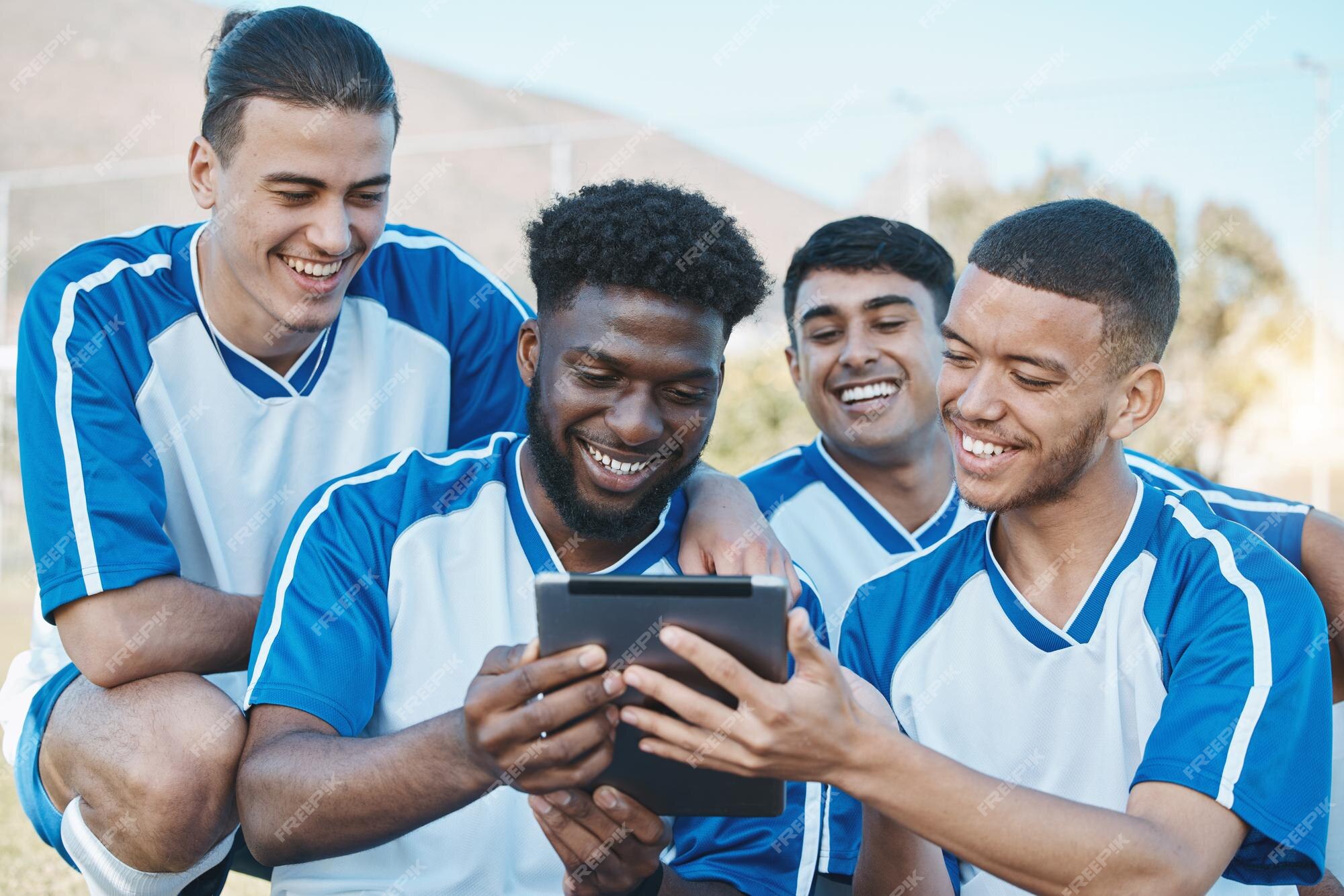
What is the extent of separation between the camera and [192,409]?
11.2 ft

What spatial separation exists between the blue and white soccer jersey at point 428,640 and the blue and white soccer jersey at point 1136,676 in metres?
0.29

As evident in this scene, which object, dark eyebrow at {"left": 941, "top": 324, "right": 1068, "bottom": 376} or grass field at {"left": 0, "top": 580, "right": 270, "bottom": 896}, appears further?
grass field at {"left": 0, "top": 580, "right": 270, "bottom": 896}

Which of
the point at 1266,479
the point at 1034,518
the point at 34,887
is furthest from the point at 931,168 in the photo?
the point at 34,887

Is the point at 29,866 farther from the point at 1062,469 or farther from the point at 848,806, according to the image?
the point at 1062,469

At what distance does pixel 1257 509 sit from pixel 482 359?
2.37 m

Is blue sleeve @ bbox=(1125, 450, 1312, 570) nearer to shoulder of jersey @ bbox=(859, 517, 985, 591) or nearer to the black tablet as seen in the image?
shoulder of jersey @ bbox=(859, 517, 985, 591)

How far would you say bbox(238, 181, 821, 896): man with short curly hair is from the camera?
2385mm

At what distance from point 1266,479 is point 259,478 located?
366 inches

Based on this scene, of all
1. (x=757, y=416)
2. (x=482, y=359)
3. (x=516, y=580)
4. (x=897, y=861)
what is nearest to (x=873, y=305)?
(x=482, y=359)

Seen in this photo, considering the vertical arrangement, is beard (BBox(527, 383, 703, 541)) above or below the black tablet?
above

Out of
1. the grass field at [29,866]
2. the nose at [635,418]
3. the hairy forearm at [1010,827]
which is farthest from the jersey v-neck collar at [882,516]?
the grass field at [29,866]

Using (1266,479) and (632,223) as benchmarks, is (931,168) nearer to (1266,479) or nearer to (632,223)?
(1266,479)

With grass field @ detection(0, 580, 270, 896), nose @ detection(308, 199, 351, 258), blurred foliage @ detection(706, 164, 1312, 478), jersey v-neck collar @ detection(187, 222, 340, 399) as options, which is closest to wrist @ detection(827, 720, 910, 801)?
nose @ detection(308, 199, 351, 258)

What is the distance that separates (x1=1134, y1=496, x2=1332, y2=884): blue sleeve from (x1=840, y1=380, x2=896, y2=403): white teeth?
1711mm
